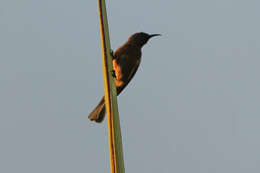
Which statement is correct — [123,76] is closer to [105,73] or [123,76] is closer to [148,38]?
[148,38]

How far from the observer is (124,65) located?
3834 mm

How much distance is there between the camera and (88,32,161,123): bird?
370 cm

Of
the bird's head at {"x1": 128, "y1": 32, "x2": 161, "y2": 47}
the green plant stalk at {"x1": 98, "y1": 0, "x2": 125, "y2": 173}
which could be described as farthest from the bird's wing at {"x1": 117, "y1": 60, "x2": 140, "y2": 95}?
the green plant stalk at {"x1": 98, "y1": 0, "x2": 125, "y2": 173}

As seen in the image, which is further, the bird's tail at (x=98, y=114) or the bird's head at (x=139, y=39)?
the bird's head at (x=139, y=39)

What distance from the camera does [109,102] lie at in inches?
40.4

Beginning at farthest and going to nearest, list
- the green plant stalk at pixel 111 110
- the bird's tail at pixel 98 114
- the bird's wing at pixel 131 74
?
the bird's wing at pixel 131 74
the bird's tail at pixel 98 114
the green plant stalk at pixel 111 110

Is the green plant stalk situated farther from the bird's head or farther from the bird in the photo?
the bird's head

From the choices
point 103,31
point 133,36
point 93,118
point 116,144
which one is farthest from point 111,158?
point 133,36

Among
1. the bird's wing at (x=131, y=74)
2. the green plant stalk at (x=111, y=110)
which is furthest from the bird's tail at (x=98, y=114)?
the green plant stalk at (x=111, y=110)

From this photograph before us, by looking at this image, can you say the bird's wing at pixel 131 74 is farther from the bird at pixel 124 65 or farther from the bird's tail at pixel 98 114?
the bird's tail at pixel 98 114

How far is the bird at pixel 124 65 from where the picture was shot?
3.70 meters

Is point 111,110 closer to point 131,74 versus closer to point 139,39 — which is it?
point 131,74

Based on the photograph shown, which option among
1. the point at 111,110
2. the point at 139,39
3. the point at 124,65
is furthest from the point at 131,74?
the point at 111,110

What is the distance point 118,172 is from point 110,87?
0.75 feet
